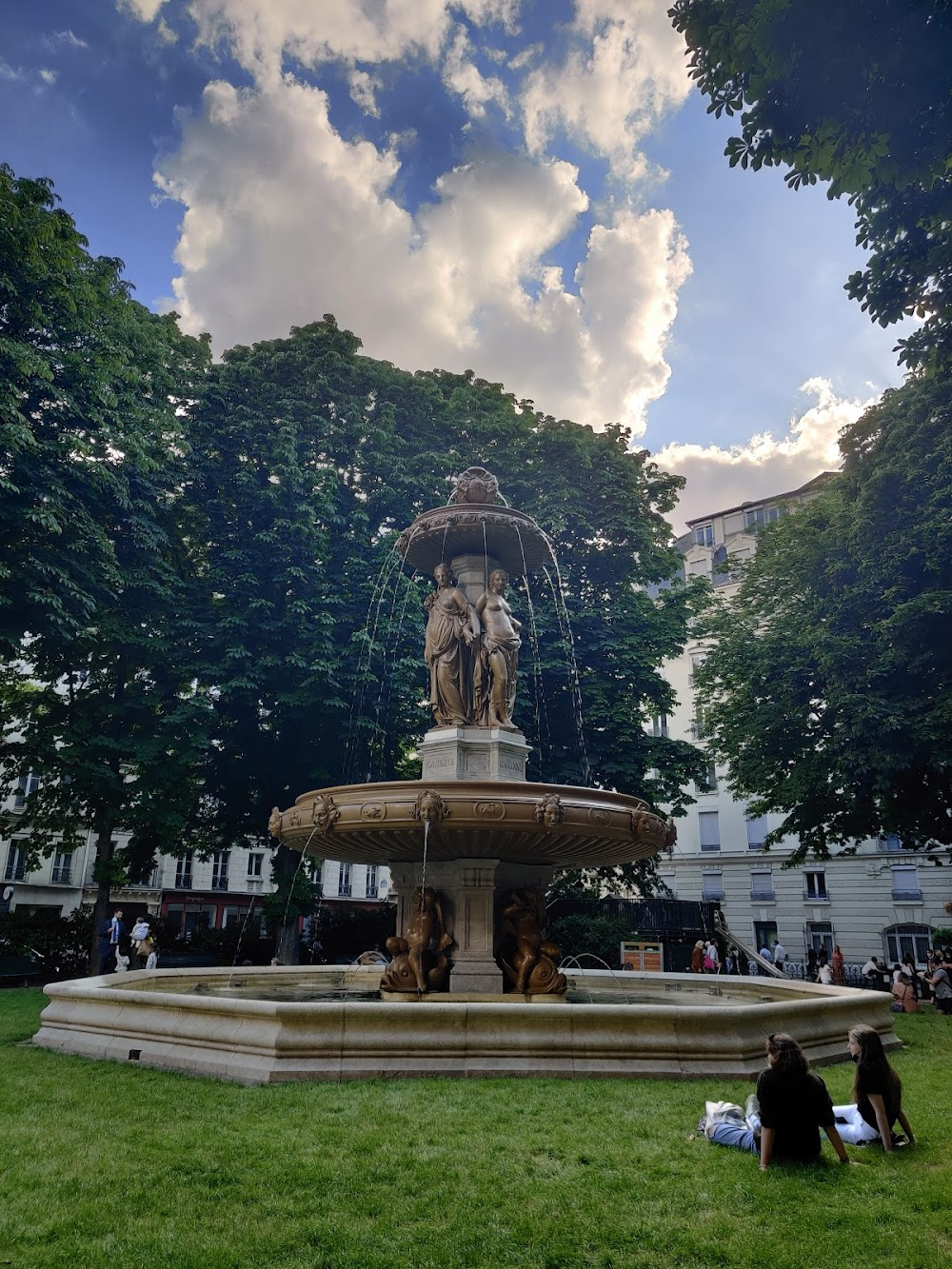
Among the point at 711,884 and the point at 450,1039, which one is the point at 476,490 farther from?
the point at 711,884

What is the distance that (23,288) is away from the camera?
1834 centimetres

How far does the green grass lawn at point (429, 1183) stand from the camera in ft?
13.6

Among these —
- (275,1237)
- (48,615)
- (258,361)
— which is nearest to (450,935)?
(275,1237)

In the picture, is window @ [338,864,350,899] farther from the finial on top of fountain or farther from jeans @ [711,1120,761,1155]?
jeans @ [711,1120,761,1155]

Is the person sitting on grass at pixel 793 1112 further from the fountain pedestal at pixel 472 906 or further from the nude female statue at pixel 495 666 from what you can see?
the nude female statue at pixel 495 666

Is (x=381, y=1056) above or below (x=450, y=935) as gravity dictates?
below

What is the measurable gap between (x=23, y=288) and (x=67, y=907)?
1279 inches

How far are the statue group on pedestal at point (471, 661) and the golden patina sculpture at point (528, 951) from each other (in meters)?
2.27

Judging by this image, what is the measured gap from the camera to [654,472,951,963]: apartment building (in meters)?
38.6

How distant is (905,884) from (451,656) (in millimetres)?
34384

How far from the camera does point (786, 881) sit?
4225 centimetres

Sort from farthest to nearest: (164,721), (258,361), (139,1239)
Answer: (258,361) < (164,721) < (139,1239)

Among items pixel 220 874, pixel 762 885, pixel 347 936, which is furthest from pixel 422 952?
pixel 220 874

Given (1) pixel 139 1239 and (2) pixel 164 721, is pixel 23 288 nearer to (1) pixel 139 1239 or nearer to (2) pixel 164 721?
(2) pixel 164 721
